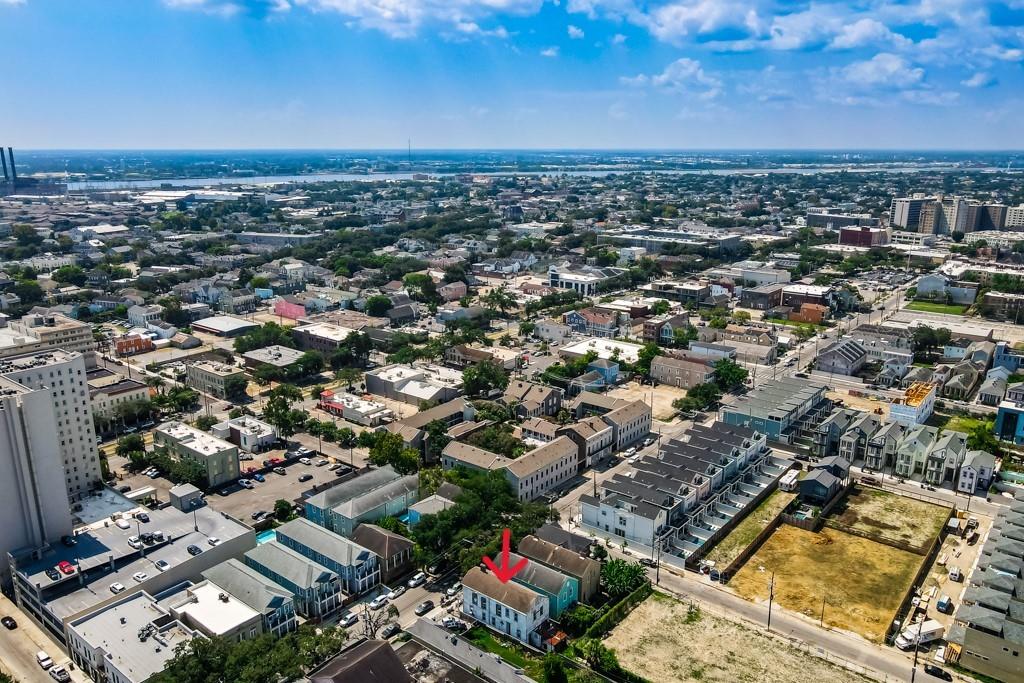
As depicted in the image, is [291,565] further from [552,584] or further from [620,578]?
[620,578]

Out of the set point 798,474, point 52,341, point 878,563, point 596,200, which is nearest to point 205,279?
point 52,341

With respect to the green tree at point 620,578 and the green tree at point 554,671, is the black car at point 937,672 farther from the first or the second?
the green tree at point 554,671

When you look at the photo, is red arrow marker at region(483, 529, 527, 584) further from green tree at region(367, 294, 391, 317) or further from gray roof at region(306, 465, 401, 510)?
green tree at region(367, 294, 391, 317)

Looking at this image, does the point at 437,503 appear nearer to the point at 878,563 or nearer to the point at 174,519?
the point at 174,519

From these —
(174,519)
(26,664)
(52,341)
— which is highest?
(52,341)

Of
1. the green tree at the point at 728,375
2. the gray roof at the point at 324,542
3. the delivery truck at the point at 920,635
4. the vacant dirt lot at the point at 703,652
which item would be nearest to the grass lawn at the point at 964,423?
the green tree at the point at 728,375

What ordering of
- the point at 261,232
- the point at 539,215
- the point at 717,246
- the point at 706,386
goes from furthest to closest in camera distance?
the point at 539,215 < the point at 261,232 < the point at 717,246 < the point at 706,386
